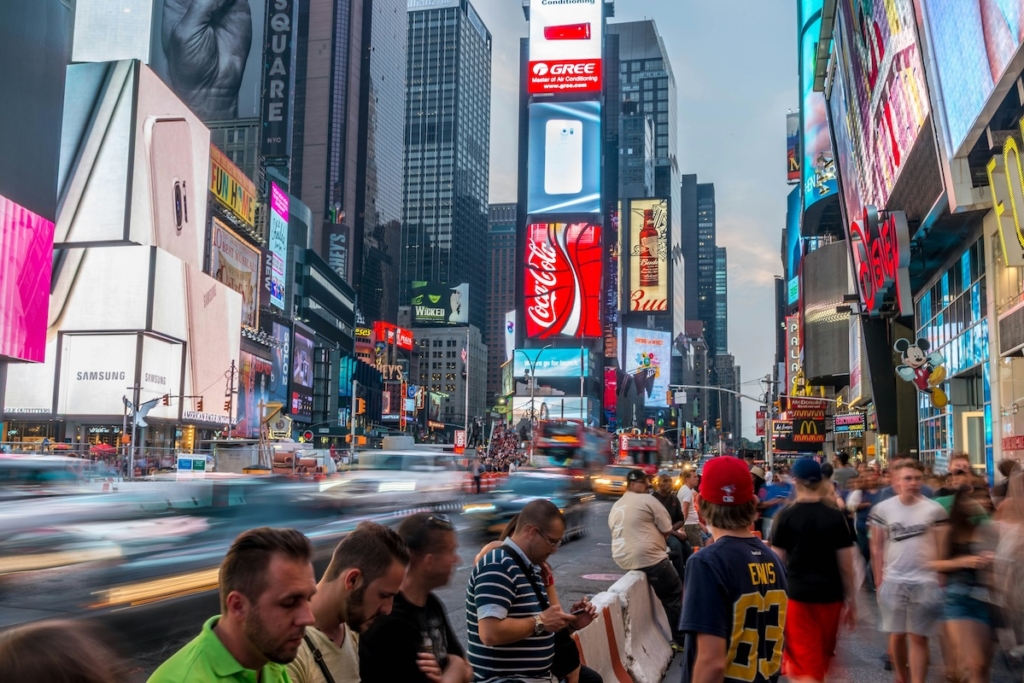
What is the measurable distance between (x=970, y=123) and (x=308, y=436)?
96126 mm

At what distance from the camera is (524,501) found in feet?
71.7

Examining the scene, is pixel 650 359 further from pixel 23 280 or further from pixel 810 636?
pixel 810 636

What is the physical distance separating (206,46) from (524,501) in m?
102

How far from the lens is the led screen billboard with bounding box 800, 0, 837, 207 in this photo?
64062 millimetres

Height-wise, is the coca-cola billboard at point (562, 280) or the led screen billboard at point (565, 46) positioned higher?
the led screen billboard at point (565, 46)

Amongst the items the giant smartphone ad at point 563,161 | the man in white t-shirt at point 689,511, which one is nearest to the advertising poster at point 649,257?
the giant smartphone ad at point 563,161

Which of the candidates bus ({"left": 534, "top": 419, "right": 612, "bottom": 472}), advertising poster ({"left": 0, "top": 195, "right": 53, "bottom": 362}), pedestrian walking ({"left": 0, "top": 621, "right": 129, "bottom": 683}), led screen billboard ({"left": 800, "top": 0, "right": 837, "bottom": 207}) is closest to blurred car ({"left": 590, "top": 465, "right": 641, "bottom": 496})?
bus ({"left": 534, "top": 419, "right": 612, "bottom": 472})

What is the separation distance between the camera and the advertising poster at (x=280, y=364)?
4297 inches

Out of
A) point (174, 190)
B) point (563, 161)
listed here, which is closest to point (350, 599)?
point (174, 190)

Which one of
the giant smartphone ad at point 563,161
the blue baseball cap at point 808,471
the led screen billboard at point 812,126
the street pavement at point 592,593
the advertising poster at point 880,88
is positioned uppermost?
the giant smartphone ad at point 563,161

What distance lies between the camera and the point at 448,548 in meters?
4.40

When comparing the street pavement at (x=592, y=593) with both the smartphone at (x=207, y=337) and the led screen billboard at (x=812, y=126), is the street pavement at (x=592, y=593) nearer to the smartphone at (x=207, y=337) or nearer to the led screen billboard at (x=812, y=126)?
the led screen billboard at (x=812, y=126)

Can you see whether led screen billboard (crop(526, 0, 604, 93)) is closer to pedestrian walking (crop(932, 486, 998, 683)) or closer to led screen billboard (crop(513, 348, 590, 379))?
led screen billboard (crop(513, 348, 590, 379))

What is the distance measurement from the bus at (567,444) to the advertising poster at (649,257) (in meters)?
109
